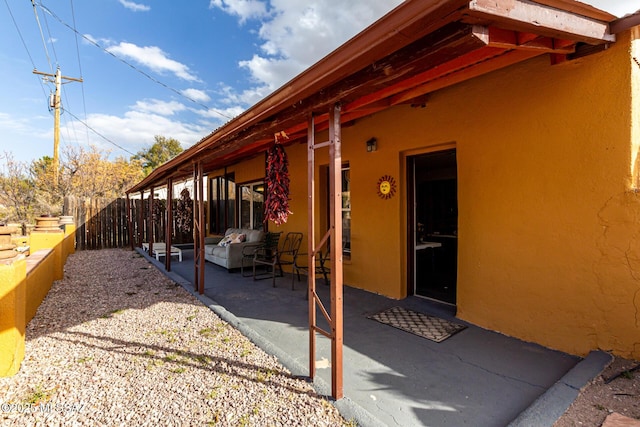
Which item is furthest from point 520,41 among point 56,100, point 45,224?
point 56,100

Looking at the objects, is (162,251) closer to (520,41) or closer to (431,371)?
(431,371)

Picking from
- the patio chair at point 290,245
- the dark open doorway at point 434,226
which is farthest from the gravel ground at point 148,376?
the dark open doorway at point 434,226

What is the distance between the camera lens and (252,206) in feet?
27.8

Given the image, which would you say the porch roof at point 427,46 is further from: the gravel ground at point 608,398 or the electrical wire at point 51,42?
the electrical wire at point 51,42

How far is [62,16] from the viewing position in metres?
9.24

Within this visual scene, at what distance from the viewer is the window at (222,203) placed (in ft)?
31.6

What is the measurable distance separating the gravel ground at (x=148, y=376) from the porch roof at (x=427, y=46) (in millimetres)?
2084

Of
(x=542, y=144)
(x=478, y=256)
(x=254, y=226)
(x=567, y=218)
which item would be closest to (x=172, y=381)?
(x=478, y=256)

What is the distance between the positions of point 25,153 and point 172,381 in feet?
50.7

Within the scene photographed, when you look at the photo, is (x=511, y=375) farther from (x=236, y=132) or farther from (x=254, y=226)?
(x=254, y=226)

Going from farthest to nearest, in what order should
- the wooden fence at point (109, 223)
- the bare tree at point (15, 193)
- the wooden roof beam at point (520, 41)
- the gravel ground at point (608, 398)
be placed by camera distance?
1. the bare tree at point (15, 193)
2. the wooden fence at point (109, 223)
3. the gravel ground at point (608, 398)
4. the wooden roof beam at point (520, 41)

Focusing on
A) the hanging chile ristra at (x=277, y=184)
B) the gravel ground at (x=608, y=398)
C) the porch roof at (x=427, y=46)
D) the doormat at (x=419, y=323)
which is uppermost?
the porch roof at (x=427, y=46)

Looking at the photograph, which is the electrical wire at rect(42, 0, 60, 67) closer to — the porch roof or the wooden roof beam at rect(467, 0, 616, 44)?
the porch roof

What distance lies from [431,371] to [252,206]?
674 cm
